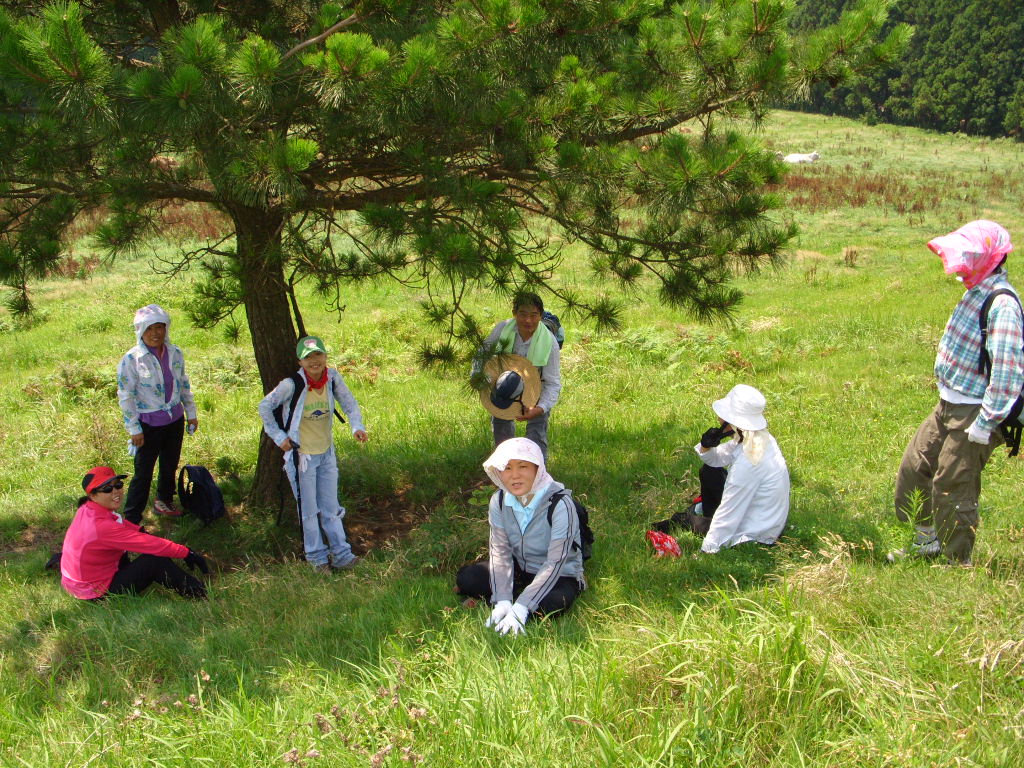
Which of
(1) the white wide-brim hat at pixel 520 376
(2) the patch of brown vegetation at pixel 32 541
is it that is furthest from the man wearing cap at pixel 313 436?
(2) the patch of brown vegetation at pixel 32 541

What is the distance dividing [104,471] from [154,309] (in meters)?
1.76

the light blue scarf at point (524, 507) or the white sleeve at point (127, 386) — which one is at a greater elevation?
the white sleeve at point (127, 386)

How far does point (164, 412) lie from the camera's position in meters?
6.15

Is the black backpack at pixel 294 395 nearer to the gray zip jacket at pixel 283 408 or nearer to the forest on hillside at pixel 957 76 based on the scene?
the gray zip jacket at pixel 283 408

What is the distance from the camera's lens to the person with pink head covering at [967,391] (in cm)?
404

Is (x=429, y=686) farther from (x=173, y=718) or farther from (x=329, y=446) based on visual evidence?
(x=329, y=446)

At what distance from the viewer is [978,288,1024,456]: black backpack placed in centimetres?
A: 411

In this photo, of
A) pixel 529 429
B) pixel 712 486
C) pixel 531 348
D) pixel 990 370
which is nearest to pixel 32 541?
pixel 529 429

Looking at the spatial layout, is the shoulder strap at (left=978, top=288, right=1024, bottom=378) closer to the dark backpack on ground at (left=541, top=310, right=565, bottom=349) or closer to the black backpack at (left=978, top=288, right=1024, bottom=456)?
the black backpack at (left=978, top=288, right=1024, bottom=456)

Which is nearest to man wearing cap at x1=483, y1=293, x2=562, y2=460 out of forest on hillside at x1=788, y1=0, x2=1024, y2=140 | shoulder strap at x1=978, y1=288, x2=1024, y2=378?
shoulder strap at x1=978, y1=288, x2=1024, y2=378

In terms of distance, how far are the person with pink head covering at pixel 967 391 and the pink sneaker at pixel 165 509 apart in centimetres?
517

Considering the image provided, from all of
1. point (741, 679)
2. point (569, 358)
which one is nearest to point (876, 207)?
point (569, 358)

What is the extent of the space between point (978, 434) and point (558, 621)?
229 centimetres

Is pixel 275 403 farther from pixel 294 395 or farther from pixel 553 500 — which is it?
pixel 553 500
